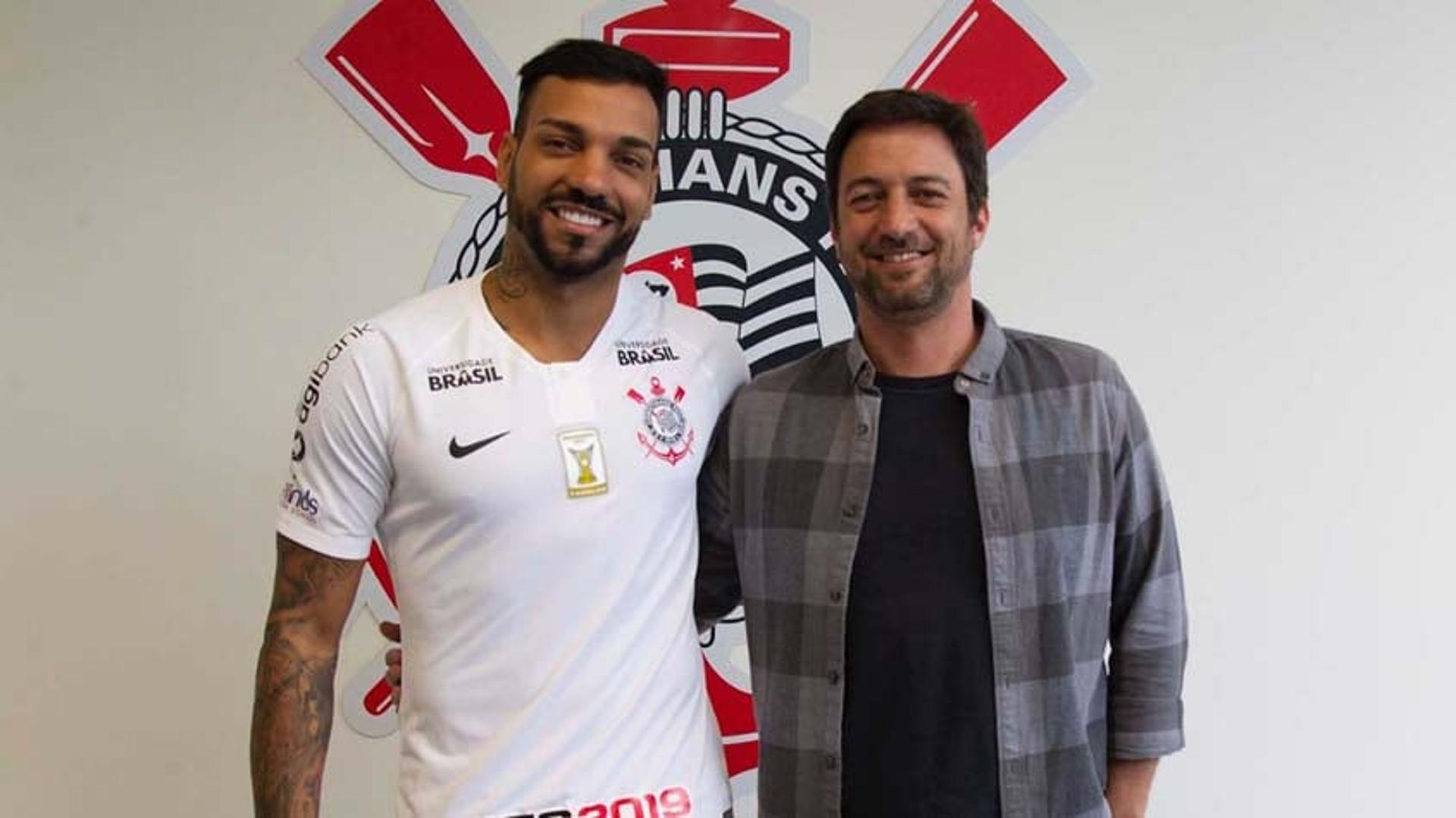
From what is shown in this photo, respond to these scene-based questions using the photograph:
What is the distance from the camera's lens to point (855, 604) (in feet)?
3.78

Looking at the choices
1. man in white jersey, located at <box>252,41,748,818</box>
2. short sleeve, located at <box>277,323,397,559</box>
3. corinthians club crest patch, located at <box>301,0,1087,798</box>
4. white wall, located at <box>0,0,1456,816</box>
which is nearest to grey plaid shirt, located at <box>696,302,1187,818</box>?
man in white jersey, located at <box>252,41,748,818</box>

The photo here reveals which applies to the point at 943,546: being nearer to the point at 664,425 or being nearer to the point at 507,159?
the point at 664,425

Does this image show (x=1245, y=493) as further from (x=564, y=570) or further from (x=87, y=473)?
(x=87, y=473)

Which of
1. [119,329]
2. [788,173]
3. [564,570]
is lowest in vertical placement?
[564,570]

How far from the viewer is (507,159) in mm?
1215

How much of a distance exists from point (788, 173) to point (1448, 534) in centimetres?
132

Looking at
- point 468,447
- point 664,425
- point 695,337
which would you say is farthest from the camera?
point 695,337

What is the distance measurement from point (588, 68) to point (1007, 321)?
0.92m

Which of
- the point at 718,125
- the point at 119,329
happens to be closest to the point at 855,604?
the point at 718,125

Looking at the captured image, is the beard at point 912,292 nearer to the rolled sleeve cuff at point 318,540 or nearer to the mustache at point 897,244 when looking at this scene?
the mustache at point 897,244

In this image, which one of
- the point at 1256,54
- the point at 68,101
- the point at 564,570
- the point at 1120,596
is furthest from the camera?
the point at 1256,54

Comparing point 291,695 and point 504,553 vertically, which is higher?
point 504,553

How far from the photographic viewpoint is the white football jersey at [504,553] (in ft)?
3.52

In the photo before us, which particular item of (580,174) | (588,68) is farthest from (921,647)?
(588,68)
